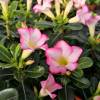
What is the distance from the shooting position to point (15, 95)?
1.28 metres

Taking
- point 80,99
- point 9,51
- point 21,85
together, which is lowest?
point 80,99

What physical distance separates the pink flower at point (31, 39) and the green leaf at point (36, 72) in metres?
0.09

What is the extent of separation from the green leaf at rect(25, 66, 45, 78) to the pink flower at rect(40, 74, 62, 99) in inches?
1.3

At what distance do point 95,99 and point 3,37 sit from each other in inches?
18.2

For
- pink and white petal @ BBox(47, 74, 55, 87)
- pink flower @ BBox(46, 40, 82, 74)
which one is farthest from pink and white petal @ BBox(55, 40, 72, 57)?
pink and white petal @ BBox(47, 74, 55, 87)

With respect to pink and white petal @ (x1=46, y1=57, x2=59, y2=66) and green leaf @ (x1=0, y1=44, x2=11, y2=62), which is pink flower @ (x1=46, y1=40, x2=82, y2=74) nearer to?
pink and white petal @ (x1=46, y1=57, x2=59, y2=66)

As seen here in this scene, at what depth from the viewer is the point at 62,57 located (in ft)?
4.39

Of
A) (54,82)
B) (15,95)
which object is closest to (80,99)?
(54,82)

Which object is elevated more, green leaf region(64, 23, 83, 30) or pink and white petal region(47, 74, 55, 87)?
green leaf region(64, 23, 83, 30)

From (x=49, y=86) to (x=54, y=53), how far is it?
0.14 m

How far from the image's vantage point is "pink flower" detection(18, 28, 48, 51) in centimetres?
131

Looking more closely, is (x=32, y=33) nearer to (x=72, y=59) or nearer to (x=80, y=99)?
(x=72, y=59)

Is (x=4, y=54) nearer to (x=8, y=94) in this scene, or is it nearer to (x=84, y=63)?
(x=8, y=94)

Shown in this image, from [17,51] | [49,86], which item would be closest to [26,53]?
[17,51]
